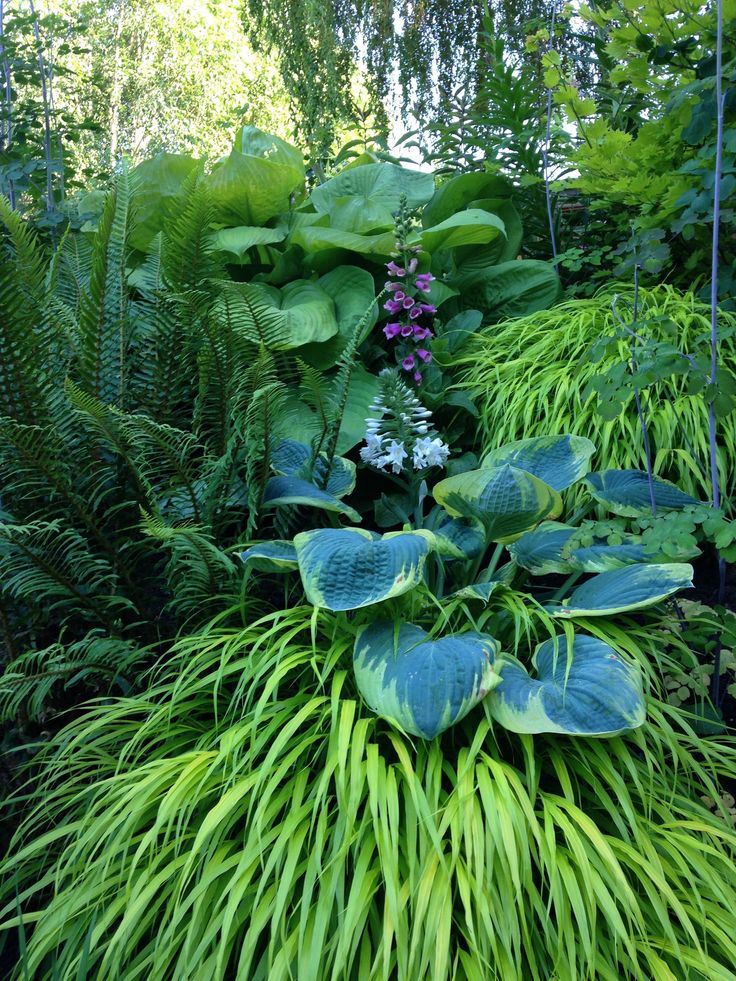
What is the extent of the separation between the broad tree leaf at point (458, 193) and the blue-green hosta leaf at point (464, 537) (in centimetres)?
134

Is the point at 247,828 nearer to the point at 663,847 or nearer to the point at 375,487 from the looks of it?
the point at 663,847

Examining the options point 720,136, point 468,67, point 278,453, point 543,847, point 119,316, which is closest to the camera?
point 543,847

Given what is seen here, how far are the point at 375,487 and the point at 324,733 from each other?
3.14ft

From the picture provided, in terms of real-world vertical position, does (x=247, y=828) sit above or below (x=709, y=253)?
below

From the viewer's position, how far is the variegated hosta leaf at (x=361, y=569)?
1246 millimetres

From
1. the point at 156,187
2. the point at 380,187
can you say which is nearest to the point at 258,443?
the point at 156,187

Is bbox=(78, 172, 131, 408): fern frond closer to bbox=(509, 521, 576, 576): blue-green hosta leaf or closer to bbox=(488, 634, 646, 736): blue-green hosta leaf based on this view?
bbox=(509, 521, 576, 576): blue-green hosta leaf

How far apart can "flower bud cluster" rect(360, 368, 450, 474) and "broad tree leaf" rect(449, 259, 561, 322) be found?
86cm

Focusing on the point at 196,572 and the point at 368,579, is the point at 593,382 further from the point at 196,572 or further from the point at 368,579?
the point at 196,572

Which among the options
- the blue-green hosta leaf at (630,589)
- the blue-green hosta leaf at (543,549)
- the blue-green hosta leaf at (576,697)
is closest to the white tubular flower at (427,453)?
the blue-green hosta leaf at (543,549)

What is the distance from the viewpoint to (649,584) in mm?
1334

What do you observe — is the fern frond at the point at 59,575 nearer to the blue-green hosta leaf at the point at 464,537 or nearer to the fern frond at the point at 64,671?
the fern frond at the point at 64,671

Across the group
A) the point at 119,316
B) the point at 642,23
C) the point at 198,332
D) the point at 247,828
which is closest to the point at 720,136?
the point at 642,23

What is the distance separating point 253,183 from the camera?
2.23m
